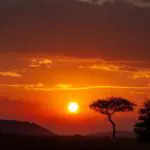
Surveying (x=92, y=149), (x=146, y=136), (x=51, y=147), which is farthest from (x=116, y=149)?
(x=146, y=136)

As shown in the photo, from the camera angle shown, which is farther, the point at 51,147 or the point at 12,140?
the point at 12,140

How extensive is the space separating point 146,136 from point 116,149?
30.3 meters

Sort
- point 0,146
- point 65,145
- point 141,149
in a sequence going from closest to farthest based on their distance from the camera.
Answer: point 0,146, point 65,145, point 141,149

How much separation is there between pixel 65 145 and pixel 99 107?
4881cm

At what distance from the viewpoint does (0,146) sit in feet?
213

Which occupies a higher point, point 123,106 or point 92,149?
point 123,106

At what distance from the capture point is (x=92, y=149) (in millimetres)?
66438

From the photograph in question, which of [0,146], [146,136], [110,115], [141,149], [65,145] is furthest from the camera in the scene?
[110,115]

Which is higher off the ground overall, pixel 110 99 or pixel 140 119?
pixel 110 99

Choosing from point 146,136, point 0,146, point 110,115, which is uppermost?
point 110,115

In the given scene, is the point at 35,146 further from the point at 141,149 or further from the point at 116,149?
the point at 141,149

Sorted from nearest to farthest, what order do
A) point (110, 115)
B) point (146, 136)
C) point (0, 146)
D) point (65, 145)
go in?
point (0, 146) < point (65, 145) < point (146, 136) < point (110, 115)

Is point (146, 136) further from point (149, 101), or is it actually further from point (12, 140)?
point (12, 140)

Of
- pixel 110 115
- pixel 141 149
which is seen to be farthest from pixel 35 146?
pixel 110 115
